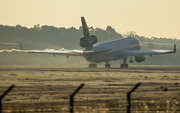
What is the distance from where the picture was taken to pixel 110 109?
684 inches

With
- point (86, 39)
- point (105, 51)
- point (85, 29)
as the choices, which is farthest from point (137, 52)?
point (85, 29)

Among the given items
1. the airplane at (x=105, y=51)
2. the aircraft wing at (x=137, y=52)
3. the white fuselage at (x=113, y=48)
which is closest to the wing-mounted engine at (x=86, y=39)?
the airplane at (x=105, y=51)

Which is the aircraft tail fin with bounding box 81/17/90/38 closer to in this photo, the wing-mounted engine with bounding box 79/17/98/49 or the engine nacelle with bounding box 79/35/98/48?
the wing-mounted engine with bounding box 79/17/98/49

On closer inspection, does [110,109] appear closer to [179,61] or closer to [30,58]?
[179,61]

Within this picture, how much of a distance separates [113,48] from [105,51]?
381 cm

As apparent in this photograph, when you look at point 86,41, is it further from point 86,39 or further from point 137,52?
point 137,52

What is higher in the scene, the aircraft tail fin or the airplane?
the aircraft tail fin

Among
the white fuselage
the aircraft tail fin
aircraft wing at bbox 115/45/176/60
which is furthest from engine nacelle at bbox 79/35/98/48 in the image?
aircraft wing at bbox 115/45/176/60

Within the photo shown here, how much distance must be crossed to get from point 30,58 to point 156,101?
17011 cm

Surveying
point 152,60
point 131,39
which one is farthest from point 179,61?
point 131,39

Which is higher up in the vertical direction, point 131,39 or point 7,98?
point 131,39

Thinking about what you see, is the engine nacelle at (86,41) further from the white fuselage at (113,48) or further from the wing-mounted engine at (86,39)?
the white fuselage at (113,48)

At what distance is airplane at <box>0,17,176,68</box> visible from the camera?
221 ft

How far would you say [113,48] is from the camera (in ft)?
238
